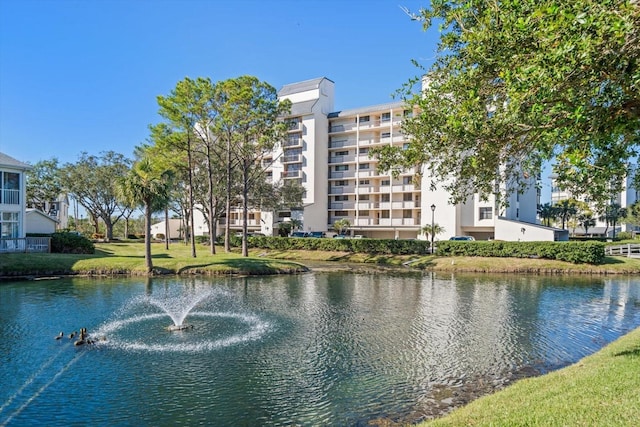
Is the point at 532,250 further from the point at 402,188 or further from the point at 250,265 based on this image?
the point at 250,265

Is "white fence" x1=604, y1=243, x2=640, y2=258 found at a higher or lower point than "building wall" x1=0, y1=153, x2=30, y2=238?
lower

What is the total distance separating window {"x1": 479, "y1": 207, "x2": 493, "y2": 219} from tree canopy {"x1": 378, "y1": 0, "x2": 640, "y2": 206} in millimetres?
43326

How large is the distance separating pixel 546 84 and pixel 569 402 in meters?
5.37

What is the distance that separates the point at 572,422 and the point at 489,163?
699 cm

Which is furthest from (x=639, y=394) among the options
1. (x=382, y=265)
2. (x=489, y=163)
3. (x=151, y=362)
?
(x=382, y=265)

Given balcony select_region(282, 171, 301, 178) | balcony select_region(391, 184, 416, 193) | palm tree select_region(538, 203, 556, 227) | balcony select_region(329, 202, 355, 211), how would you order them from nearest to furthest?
balcony select_region(391, 184, 416, 193) → balcony select_region(329, 202, 355, 211) → balcony select_region(282, 171, 301, 178) → palm tree select_region(538, 203, 556, 227)

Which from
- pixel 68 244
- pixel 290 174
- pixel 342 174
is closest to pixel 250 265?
pixel 68 244

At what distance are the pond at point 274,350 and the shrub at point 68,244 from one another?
515 inches

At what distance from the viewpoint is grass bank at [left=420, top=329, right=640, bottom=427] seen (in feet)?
20.6

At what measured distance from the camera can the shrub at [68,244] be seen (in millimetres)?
36281

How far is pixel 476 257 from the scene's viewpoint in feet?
137

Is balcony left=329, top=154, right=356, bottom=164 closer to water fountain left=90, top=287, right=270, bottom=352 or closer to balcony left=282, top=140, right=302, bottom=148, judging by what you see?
balcony left=282, top=140, right=302, bottom=148

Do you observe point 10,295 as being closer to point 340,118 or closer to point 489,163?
point 489,163

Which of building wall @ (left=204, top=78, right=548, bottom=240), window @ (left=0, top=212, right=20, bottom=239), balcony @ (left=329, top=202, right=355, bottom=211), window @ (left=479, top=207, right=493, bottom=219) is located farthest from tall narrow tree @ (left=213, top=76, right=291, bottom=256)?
window @ (left=479, top=207, right=493, bottom=219)
